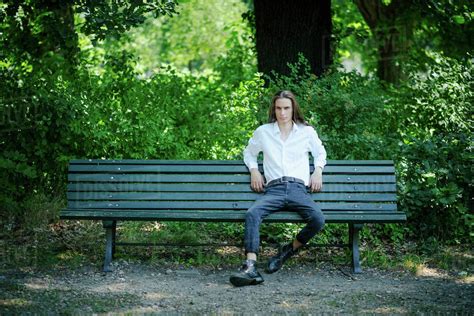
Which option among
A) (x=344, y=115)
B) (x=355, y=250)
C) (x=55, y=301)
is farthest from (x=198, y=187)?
(x=344, y=115)

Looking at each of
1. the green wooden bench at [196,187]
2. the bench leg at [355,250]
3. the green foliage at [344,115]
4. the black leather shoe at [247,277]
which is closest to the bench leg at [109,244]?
the green wooden bench at [196,187]

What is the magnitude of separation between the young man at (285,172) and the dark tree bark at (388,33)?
6271 mm

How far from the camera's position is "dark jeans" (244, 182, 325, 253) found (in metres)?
5.64

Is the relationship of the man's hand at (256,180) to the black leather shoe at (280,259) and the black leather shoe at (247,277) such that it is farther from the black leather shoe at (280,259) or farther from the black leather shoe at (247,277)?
the black leather shoe at (247,277)

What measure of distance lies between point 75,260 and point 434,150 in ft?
12.0

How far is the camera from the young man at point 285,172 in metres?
5.76

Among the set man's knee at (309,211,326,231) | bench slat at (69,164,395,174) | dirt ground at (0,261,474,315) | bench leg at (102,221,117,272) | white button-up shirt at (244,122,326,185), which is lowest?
dirt ground at (0,261,474,315)

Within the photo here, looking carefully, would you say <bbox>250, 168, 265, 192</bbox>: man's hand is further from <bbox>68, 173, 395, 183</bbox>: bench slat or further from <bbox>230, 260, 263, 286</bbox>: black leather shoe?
<bbox>230, 260, 263, 286</bbox>: black leather shoe

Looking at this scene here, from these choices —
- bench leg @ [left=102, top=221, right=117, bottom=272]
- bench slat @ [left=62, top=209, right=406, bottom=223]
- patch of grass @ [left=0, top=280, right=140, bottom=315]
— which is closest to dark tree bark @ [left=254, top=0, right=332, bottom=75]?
bench slat @ [left=62, top=209, right=406, bottom=223]

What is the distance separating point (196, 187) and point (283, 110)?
3.36 feet

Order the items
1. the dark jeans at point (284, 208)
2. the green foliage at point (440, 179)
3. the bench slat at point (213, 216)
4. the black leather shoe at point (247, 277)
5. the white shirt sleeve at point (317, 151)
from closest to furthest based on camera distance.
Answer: the black leather shoe at point (247, 277) → the dark jeans at point (284, 208) → the bench slat at point (213, 216) → the white shirt sleeve at point (317, 151) → the green foliage at point (440, 179)

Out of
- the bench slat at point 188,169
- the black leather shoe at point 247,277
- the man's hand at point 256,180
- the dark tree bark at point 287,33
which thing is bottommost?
the black leather shoe at point 247,277

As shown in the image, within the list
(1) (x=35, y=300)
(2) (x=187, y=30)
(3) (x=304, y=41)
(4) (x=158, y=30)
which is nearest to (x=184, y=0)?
(3) (x=304, y=41)

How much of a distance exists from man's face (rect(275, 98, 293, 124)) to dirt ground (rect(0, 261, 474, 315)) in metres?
1.30
